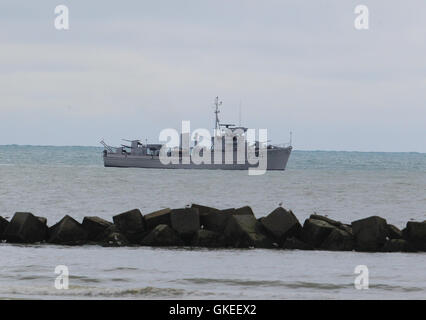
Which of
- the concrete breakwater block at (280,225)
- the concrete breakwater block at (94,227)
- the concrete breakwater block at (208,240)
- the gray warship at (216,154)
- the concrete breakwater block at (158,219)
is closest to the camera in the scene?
the concrete breakwater block at (280,225)

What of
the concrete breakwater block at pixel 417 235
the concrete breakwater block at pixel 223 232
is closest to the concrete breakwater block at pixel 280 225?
the concrete breakwater block at pixel 223 232

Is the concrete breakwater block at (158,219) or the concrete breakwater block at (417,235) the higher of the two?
the concrete breakwater block at (158,219)

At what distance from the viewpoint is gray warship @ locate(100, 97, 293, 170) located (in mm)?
115188

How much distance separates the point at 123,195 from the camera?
59.1m

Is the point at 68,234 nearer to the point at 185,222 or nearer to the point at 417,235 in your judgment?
the point at 185,222

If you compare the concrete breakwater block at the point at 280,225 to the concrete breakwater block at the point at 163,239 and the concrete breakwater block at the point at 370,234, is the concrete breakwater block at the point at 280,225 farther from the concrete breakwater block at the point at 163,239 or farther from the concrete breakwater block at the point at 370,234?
the concrete breakwater block at the point at 163,239

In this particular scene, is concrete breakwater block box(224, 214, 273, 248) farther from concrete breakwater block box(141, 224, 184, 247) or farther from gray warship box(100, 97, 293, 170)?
gray warship box(100, 97, 293, 170)

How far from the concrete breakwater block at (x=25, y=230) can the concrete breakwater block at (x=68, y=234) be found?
323 mm

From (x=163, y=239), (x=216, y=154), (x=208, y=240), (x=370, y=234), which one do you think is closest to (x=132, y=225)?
(x=163, y=239)

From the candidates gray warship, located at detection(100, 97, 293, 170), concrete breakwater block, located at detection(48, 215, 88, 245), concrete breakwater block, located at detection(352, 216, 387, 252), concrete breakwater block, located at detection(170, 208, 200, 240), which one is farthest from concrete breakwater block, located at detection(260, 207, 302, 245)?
gray warship, located at detection(100, 97, 293, 170)

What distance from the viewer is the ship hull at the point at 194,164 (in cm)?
11812

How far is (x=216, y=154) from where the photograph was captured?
387ft

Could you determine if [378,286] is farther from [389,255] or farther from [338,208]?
[338,208]
